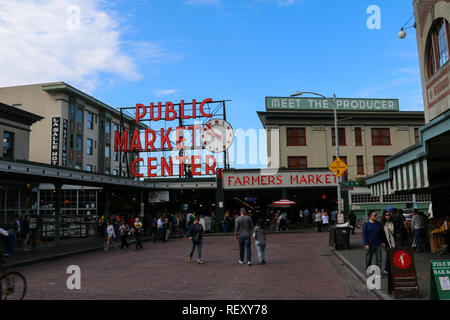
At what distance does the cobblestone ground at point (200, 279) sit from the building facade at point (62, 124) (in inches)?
1052

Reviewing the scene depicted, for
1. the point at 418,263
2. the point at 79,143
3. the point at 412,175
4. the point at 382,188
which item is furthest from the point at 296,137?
the point at 418,263

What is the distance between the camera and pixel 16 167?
18.0 meters

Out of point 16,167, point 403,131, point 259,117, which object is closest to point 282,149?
point 259,117

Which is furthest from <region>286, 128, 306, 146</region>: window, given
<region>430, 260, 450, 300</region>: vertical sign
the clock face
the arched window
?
<region>430, 260, 450, 300</region>: vertical sign

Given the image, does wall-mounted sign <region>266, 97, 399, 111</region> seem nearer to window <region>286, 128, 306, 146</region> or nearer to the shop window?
window <region>286, 128, 306, 146</region>

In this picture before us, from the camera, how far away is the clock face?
40287mm

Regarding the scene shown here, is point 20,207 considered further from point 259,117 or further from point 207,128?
point 259,117

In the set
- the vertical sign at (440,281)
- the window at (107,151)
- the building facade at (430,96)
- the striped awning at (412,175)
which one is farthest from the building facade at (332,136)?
the vertical sign at (440,281)

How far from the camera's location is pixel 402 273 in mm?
8336

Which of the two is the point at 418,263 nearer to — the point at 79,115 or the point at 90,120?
the point at 79,115

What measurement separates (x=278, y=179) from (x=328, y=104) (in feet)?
36.8

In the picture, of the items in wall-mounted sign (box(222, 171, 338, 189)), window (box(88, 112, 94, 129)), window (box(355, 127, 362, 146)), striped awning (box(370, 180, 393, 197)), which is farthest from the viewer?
window (box(88, 112, 94, 129))

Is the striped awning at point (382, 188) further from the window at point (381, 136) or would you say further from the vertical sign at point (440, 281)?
the window at point (381, 136)

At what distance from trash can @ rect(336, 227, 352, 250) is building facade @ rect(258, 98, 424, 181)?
2230cm
